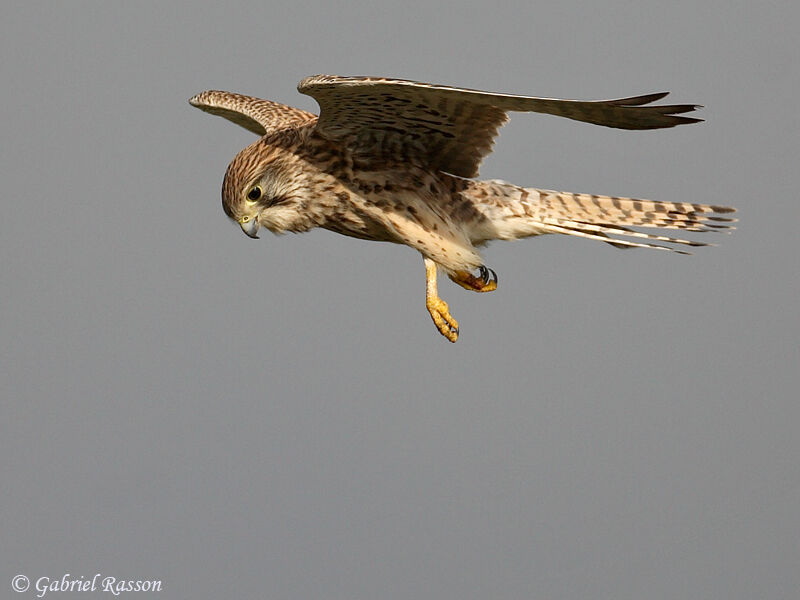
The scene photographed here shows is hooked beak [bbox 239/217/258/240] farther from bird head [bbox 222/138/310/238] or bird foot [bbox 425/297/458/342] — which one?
bird foot [bbox 425/297/458/342]

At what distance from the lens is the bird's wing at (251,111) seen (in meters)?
10.3

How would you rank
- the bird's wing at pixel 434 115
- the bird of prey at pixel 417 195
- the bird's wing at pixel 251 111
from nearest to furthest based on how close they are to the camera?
the bird's wing at pixel 434 115 < the bird of prey at pixel 417 195 < the bird's wing at pixel 251 111

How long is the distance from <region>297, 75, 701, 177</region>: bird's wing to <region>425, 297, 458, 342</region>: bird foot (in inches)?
35.8

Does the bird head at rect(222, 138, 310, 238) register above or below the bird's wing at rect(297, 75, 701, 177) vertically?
below

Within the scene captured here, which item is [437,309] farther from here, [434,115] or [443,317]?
[434,115]

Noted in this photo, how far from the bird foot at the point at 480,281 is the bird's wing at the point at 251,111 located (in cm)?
160

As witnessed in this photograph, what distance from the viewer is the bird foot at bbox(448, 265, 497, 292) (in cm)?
970

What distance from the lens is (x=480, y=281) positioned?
32.0 ft

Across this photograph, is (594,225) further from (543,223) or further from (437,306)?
(437,306)

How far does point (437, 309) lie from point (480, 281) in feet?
2.21

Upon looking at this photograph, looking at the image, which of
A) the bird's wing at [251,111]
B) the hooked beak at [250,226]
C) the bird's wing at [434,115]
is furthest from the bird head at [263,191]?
the bird's wing at [251,111]

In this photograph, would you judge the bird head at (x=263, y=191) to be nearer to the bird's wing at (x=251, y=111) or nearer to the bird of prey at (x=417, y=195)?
the bird of prey at (x=417, y=195)

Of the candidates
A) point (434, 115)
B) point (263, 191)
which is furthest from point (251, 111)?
point (434, 115)

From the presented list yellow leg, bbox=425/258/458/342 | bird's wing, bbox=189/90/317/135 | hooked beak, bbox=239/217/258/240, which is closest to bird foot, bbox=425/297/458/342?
yellow leg, bbox=425/258/458/342
